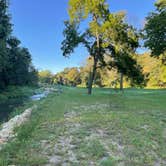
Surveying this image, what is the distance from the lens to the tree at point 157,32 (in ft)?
53.6

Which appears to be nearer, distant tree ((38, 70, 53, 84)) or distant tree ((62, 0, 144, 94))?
distant tree ((62, 0, 144, 94))

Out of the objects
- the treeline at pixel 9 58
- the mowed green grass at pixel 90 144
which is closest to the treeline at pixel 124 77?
the treeline at pixel 9 58

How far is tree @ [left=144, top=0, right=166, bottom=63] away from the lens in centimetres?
1633

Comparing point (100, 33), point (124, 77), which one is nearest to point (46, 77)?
point (124, 77)

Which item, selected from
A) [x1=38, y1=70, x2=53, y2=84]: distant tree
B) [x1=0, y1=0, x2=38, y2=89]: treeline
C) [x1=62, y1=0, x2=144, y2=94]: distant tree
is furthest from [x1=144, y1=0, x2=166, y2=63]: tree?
[x1=38, y1=70, x2=53, y2=84]: distant tree

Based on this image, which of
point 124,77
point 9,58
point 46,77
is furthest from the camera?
point 46,77

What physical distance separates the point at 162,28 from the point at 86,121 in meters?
10.0

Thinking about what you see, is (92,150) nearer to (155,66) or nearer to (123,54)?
(123,54)

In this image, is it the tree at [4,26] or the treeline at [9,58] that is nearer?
the tree at [4,26]

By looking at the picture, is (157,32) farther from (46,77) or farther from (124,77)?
(46,77)

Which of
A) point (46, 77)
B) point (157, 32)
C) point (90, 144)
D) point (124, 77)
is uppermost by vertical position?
point (157, 32)

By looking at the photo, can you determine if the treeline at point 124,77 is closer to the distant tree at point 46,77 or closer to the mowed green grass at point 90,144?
the distant tree at point 46,77

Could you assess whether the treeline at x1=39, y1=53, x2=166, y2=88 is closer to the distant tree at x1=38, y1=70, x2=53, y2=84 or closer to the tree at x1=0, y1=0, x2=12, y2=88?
the tree at x1=0, y1=0, x2=12, y2=88

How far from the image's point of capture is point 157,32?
54.4 ft
